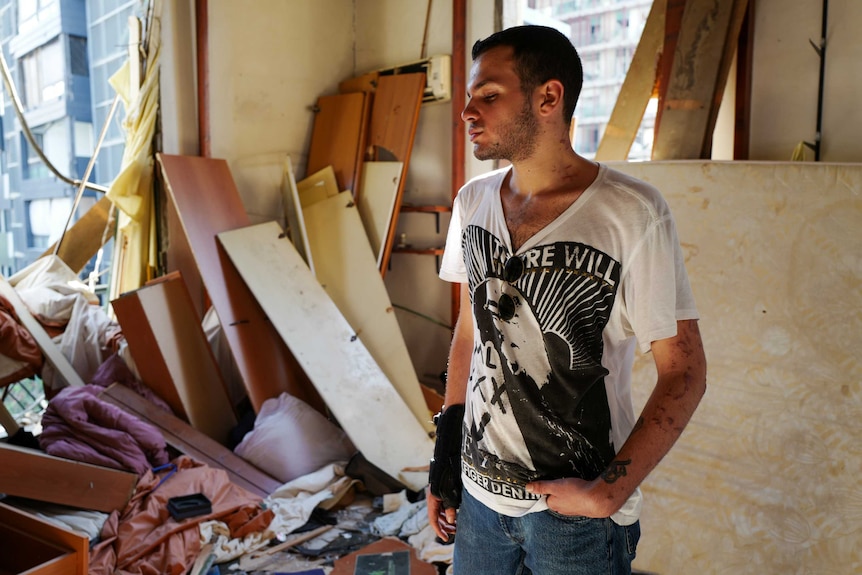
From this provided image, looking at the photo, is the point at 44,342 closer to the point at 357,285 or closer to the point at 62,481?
the point at 62,481

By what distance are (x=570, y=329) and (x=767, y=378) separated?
1.17 metres

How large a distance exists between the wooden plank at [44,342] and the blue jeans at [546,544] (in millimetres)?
2655

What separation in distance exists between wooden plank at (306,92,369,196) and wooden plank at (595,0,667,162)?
189cm

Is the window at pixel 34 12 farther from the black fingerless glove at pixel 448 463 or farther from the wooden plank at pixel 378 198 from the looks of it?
the black fingerless glove at pixel 448 463

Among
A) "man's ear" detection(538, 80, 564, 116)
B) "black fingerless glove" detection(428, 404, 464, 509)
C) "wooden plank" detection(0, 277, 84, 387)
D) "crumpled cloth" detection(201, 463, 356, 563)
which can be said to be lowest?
"crumpled cloth" detection(201, 463, 356, 563)

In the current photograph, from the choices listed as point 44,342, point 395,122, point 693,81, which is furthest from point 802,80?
point 44,342

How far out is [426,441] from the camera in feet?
10.8

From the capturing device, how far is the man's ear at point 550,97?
1.14 meters

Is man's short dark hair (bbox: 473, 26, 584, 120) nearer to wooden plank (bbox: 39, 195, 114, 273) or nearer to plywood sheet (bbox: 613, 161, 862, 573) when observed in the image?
plywood sheet (bbox: 613, 161, 862, 573)

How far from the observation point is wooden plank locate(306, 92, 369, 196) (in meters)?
4.18

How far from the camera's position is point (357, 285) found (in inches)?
156

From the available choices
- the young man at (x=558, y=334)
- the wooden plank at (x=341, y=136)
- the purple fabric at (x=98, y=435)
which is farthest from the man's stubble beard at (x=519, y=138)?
the wooden plank at (x=341, y=136)

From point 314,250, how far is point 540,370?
122 inches

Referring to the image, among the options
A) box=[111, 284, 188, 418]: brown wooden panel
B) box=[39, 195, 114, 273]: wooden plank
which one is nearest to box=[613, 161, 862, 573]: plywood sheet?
box=[111, 284, 188, 418]: brown wooden panel
